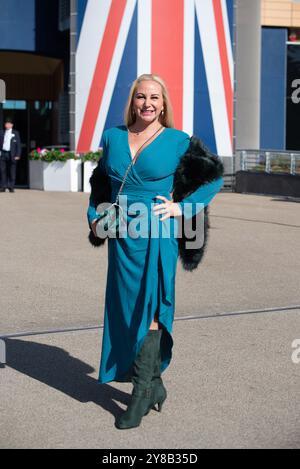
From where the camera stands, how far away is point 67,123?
26344mm

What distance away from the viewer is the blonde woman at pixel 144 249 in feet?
16.3

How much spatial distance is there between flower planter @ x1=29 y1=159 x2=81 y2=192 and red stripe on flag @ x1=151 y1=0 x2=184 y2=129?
9.62 ft

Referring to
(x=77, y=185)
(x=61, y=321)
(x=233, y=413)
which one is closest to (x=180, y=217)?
(x=233, y=413)

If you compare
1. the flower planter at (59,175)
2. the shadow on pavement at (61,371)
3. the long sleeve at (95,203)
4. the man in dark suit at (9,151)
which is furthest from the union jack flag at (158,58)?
the long sleeve at (95,203)

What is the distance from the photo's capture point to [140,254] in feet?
16.4

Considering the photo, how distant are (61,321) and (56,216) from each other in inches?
377

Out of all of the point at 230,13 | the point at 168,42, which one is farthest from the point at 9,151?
the point at 230,13

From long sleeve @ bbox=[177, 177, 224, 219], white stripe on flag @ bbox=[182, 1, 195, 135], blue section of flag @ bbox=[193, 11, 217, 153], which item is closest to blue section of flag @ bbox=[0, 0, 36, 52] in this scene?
white stripe on flag @ bbox=[182, 1, 195, 135]

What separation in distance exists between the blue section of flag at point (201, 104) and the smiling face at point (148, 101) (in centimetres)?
1869

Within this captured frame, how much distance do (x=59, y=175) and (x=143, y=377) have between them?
19.7 metres

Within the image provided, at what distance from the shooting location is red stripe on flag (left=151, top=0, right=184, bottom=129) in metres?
23.2

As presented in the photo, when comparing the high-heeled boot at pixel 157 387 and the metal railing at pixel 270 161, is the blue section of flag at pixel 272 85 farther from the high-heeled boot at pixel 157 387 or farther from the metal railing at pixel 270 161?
the high-heeled boot at pixel 157 387

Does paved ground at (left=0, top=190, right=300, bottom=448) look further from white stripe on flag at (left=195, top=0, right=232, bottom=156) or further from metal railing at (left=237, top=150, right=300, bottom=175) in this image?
white stripe on flag at (left=195, top=0, right=232, bottom=156)
